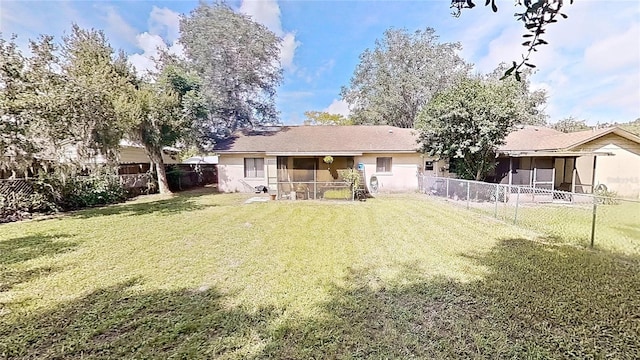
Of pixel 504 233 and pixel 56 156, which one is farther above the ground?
pixel 56 156

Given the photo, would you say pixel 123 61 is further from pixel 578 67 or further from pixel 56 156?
pixel 578 67

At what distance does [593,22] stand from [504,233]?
5288 millimetres

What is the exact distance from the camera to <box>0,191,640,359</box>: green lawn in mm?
3016

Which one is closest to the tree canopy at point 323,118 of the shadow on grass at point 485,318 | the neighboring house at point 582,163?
the neighboring house at point 582,163

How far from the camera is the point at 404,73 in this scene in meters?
25.0

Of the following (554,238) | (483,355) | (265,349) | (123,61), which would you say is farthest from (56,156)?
(554,238)

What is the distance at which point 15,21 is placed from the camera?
32.5 ft

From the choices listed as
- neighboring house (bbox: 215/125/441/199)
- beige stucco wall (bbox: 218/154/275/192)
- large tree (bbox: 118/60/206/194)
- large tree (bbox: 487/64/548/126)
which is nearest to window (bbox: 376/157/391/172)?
neighboring house (bbox: 215/125/441/199)

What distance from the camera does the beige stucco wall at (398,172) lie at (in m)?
16.0

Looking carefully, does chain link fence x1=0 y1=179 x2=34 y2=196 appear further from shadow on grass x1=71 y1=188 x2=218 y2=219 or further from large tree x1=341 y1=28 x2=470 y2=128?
large tree x1=341 y1=28 x2=470 y2=128

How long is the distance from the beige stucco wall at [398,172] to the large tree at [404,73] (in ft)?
33.2

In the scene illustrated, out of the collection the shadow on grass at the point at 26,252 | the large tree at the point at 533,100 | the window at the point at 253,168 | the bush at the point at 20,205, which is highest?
the large tree at the point at 533,100

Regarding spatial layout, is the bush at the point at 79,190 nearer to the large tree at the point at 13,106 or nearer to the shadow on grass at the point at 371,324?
the large tree at the point at 13,106

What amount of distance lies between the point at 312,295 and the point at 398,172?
→ 12979mm
